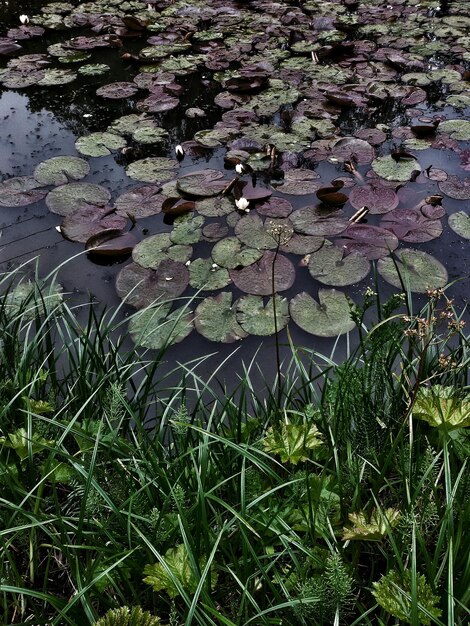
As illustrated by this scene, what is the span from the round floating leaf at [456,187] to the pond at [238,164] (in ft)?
0.05

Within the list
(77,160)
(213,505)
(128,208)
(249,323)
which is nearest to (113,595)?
(213,505)

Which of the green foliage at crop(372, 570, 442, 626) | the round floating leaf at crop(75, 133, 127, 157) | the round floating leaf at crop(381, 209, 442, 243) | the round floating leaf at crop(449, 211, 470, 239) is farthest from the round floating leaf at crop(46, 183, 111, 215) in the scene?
the green foliage at crop(372, 570, 442, 626)

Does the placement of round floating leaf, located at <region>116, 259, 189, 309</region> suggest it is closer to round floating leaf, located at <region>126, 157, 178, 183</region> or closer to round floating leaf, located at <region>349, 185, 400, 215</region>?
round floating leaf, located at <region>126, 157, 178, 183</region>

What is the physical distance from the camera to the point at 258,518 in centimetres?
144

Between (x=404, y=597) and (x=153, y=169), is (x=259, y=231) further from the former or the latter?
(x=404, y=597)

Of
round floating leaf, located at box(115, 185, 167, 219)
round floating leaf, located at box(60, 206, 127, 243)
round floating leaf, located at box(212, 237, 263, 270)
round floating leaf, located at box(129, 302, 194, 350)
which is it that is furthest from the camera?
round floating leaf, located at box(115, 185, 167, 219)

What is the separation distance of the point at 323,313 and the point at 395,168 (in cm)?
150

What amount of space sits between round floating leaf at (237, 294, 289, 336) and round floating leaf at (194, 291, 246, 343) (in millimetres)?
37

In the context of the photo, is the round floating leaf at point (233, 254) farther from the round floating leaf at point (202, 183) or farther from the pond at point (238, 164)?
the round floating leaf at point (202, 183)

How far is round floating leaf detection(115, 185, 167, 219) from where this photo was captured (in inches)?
134

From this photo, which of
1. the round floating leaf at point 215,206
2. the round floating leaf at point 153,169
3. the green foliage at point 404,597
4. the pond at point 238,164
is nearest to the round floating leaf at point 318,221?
the pond at point 238,164

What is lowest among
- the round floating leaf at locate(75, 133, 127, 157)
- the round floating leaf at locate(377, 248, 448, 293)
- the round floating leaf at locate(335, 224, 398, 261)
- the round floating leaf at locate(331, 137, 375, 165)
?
the round floating leaf at locate(377, 248, 448, 293)

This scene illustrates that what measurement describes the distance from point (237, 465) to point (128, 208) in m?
2.20

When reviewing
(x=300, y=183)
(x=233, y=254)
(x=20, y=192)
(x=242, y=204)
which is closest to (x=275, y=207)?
(x=242, y=204)
